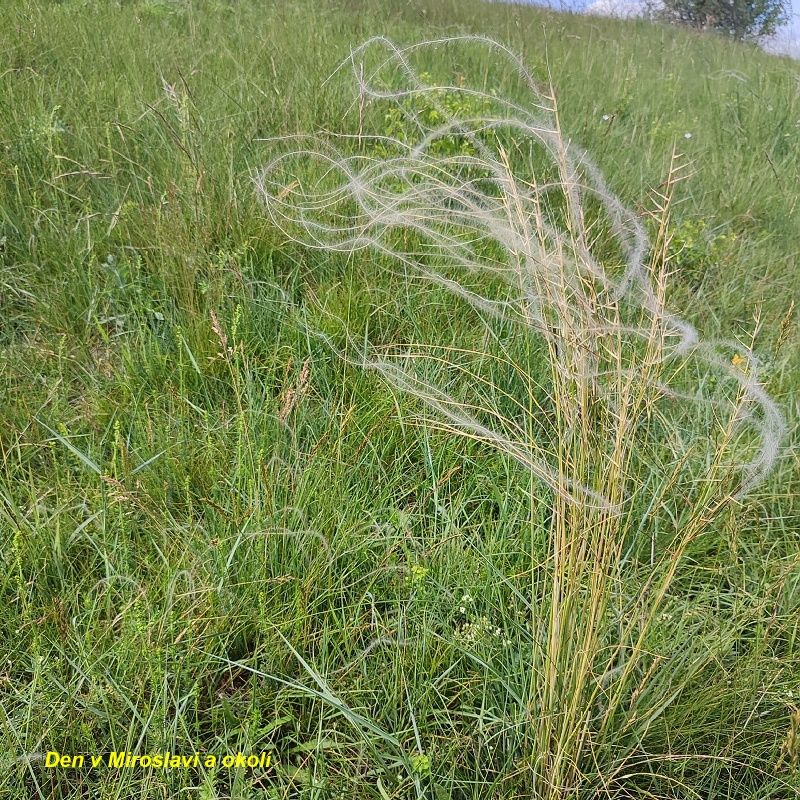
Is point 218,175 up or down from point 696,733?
up

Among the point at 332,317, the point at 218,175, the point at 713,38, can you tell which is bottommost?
the point at 332,317

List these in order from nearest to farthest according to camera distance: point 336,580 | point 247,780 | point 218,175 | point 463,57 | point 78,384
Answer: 1. point 247,780
2. point 336,580
3. point 78,384
4. point 218,175
5. point 463,57

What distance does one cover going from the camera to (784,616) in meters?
1.44

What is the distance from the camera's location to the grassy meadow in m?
1.14

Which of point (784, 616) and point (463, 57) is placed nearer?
point (784, 616)

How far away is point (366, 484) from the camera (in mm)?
1670

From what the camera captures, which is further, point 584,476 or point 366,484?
point 366,484

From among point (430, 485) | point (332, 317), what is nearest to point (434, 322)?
point (332, 317)

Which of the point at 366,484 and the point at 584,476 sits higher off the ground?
the point at 584,476

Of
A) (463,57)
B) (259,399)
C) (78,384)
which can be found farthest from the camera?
(463,57)

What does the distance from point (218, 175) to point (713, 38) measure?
6852 millimetres

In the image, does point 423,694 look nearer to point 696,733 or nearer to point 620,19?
point 696,733

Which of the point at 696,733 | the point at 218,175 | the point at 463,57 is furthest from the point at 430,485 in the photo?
the point at 463,57

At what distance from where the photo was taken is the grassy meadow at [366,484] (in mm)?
1144
